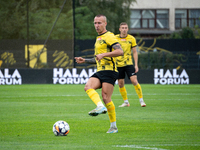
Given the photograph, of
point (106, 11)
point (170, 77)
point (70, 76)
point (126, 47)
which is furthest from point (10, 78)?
point (106, 11)

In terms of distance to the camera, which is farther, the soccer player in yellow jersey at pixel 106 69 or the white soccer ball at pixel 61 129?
the soccer player in yellow jersey at pixel 106 69

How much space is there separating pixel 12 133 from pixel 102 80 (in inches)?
74.0

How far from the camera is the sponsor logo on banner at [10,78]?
2122cm

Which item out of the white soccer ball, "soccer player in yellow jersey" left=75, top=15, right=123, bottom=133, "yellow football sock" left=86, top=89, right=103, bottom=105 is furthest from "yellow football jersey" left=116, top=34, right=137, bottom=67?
the white soccer ball

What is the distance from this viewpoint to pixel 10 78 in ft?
70.0

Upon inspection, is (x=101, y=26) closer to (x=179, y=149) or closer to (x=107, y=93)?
(x=107, y=93)

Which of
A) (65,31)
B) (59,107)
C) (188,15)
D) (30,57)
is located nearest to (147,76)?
(65,31)

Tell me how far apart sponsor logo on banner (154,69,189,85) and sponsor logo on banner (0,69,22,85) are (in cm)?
824

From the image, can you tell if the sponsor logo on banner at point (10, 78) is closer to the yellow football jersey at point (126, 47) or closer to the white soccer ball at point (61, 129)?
the yellow football jersey at point (126, 47)

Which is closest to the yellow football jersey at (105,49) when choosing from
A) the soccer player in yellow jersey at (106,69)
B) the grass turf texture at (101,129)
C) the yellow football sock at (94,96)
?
the soccer player in yellow jersey at (106,69)

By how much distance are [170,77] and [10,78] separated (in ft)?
31.5

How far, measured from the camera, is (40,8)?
2239cm

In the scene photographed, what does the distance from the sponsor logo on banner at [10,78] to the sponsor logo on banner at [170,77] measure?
27.0 feet

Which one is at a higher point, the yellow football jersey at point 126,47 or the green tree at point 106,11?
the green tree at point 106,11
